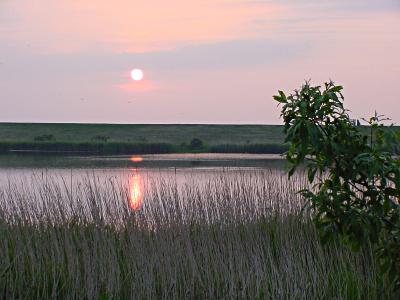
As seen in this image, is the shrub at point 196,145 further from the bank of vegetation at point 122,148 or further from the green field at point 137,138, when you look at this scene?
the green field at point 137,138

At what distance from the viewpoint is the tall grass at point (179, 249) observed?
5398mm

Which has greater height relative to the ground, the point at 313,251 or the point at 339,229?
the point at 339,229

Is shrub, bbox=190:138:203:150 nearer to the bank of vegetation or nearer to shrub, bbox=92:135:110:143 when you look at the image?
the bank of vegetation

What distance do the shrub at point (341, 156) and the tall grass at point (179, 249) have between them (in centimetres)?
138

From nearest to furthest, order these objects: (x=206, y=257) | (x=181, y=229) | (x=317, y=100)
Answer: (x=317, y=100) < (x=206, y=257) < (x=181, y=229)

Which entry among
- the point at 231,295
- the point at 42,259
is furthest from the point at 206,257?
the point at 42,259

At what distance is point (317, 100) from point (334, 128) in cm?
28

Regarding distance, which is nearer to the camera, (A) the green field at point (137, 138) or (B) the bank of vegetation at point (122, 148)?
(B) the bank of vegetation at point (122, 148)

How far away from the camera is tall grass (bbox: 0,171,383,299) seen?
17.7ft

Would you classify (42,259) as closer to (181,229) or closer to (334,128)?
(181,229)

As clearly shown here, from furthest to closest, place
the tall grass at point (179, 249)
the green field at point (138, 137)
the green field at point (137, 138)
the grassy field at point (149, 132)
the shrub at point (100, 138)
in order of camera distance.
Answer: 1. the grassy field at point (149, 132)
2. the shrub at point (100, 138)
3. the green field at point (138, 137)
4. the green field at point (137, 138)
5. the tall grass at point (179, 249)

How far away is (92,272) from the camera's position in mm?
5457

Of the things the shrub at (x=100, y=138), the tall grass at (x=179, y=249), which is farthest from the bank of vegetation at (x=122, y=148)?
the tall grass at (x=179, y=249)

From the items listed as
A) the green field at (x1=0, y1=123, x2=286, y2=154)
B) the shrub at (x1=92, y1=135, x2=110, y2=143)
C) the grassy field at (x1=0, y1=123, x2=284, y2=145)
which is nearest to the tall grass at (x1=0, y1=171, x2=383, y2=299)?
the green field at (x1=0, y1=123, x2=286, y2=154)
